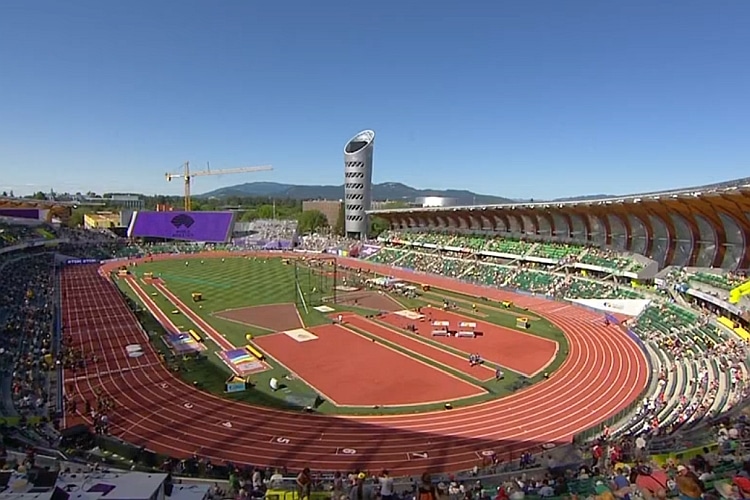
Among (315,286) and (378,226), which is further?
(378,226)

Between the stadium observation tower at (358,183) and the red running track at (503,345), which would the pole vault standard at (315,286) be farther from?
the stadium observation tower at (358,183)

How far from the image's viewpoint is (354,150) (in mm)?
95812

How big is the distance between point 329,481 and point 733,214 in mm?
35858

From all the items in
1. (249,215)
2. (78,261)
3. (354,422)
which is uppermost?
(249,215)

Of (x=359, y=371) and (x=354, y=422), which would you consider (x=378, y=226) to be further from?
(x=354, y=422)

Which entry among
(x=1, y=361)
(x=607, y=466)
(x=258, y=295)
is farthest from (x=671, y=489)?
(x=258, y=295)

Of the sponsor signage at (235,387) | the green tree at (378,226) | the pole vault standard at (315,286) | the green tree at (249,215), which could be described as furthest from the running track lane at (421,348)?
the green tree at (249,215)

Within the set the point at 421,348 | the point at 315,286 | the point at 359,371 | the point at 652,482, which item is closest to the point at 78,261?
the point at 315,286

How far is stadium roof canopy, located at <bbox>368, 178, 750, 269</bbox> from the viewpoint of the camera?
3538cm

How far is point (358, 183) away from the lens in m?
94.6

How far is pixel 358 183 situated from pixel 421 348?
2628 inches

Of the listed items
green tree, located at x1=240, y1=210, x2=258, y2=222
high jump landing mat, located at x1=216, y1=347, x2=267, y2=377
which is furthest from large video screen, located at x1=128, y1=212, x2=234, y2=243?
high jump landing mat, located at x1=216, y1=347, x2=267, y2=377

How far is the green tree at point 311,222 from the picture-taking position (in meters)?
122

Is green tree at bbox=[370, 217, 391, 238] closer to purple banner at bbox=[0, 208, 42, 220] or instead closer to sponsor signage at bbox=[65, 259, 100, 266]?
sponsor signage at bbox=[65, 259, 100, 266]
